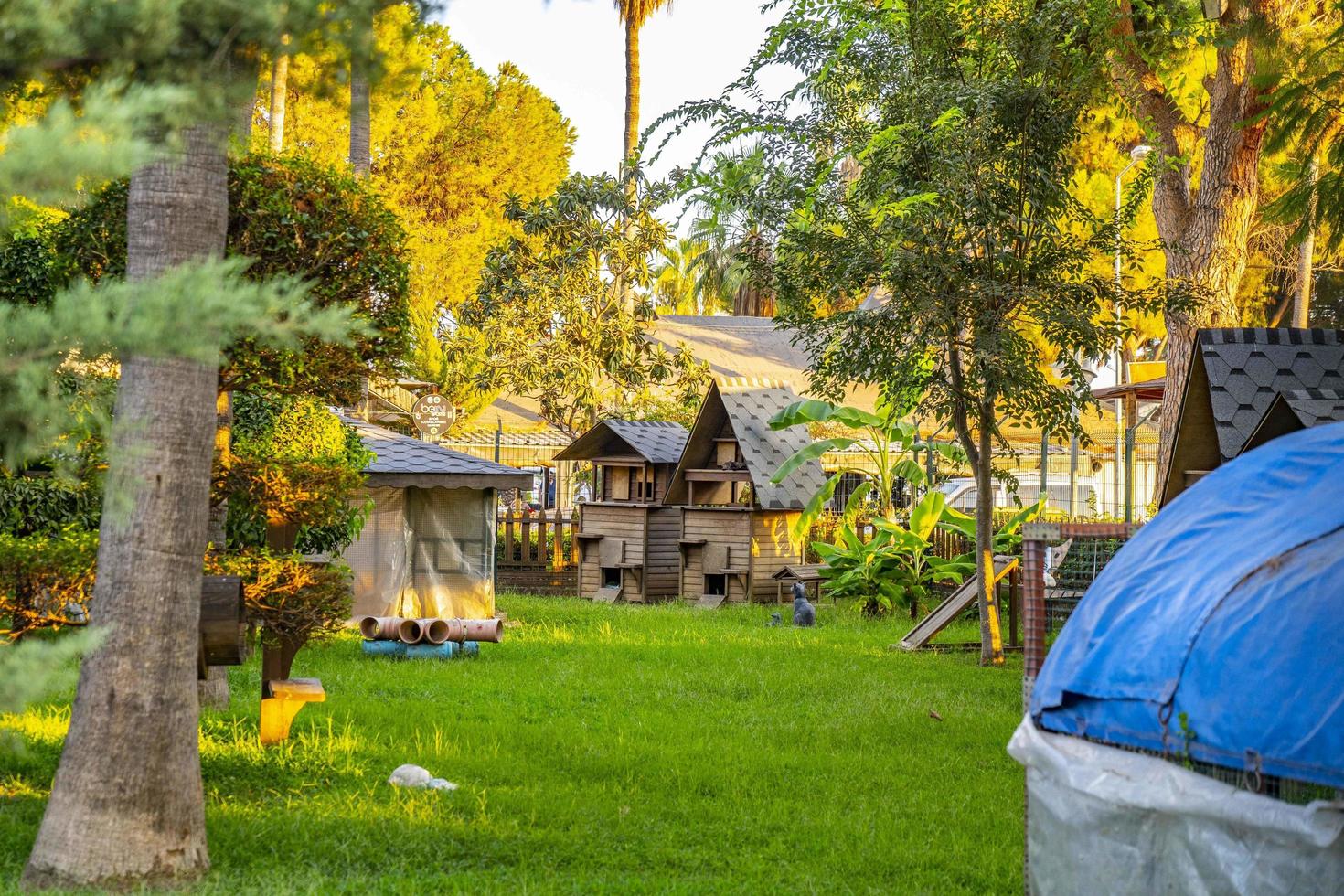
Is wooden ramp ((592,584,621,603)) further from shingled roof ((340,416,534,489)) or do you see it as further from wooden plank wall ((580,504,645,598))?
shingled roof ((340,416,534,489))

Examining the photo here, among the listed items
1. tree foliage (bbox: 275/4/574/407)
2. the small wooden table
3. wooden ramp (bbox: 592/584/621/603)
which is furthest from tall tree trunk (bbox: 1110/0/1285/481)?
tree foliage (bbox: 275/4/574/407)

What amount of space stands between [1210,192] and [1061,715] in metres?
12.7

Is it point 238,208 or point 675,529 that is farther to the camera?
point 675,529

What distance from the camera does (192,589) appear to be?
20.6ft

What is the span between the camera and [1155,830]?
4.68 m

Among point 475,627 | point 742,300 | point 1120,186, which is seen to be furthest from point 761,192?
point 742,300

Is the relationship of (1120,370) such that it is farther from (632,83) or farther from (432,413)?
(432,413)

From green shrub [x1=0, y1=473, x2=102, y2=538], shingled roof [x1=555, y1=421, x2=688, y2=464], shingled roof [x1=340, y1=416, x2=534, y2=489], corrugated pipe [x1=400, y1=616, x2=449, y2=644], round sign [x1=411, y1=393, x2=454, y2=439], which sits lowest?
corrugated pipe [x1=400, y1=616, x2=449, y2=644]

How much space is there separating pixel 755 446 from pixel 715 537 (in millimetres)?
1546

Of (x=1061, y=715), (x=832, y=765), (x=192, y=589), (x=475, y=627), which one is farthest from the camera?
(x=475, y=627)

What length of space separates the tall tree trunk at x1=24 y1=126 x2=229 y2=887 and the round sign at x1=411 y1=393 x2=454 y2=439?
19.5 metres

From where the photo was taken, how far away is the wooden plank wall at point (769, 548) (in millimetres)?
20875

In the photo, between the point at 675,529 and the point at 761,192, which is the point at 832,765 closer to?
the point at 761,192

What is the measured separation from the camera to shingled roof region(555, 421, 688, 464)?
22.2m
